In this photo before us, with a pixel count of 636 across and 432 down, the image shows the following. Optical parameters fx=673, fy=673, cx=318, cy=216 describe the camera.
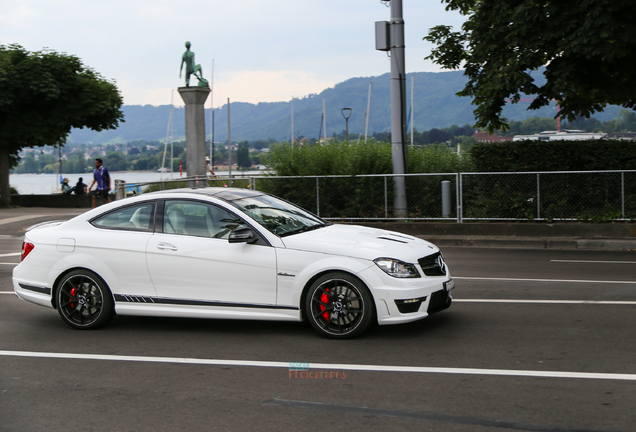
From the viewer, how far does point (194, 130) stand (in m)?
27.6

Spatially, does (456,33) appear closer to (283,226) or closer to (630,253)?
(630,253)

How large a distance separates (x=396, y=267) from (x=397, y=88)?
10784mm

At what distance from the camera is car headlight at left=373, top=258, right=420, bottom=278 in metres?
6.25

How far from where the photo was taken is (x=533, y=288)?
895 centimetres

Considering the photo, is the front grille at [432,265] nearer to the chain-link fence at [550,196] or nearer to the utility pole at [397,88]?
the chain-link fence at [550,196]

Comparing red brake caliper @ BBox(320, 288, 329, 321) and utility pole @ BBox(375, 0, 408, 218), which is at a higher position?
utility pole @ BBox(375, 0, 408, 218)

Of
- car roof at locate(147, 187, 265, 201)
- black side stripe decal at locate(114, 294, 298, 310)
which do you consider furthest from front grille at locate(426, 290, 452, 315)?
car roof at locate(147, 187, 265, 201)

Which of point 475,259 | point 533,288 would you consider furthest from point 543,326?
point 475,259

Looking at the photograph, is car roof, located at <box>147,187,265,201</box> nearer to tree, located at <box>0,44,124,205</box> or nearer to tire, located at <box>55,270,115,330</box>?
tire, located at <box>55,270,115,330</box>

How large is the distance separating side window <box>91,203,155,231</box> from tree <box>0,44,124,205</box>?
2318 centimetres

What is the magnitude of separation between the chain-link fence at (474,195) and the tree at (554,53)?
1449 mm

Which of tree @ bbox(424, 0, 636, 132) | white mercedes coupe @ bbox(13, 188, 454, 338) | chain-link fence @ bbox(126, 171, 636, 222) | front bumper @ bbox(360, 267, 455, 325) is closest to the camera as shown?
front bumper @ bbox(360, 267, 455, 325)

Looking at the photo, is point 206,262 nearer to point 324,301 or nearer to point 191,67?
point 324,301

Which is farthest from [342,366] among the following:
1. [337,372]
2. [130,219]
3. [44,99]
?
[44,99]
